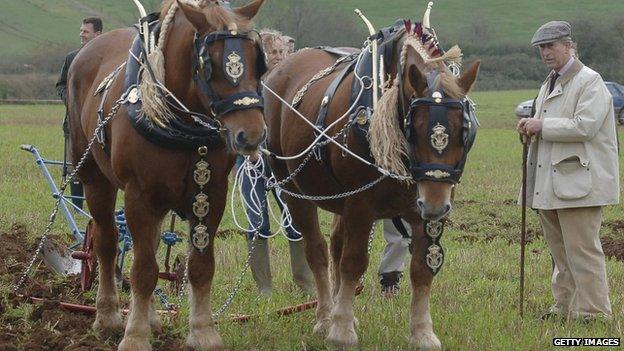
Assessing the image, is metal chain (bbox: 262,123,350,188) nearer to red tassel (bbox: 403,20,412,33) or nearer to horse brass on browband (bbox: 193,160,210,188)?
red tassel (bbox: 403,20,412,33)

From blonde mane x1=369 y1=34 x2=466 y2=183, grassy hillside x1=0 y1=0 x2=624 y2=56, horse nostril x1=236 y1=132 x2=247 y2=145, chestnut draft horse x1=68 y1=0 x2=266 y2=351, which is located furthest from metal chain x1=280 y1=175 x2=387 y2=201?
grassy hillside x1=0 y1=0 x2=624 y2=56

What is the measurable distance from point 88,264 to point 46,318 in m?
1.01

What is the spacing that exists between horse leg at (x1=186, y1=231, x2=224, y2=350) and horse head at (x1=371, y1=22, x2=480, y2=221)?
3.86 ft

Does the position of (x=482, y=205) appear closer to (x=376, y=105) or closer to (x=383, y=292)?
(x=383, y=292)

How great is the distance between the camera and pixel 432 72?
5391 millimetres

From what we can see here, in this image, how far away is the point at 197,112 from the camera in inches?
214

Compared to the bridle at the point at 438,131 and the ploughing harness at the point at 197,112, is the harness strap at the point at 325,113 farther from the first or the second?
the bridle at the point at 438,131

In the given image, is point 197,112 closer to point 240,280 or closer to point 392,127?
point 392,127

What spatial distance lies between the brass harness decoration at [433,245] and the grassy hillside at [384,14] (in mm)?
64376

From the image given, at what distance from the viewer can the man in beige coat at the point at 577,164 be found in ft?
21.7

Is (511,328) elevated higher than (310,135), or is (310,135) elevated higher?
(310,135)

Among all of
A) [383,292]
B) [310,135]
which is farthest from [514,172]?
[310,135]

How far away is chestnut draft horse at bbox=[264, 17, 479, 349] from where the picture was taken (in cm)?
523

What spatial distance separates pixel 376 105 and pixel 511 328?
1.82 meters
